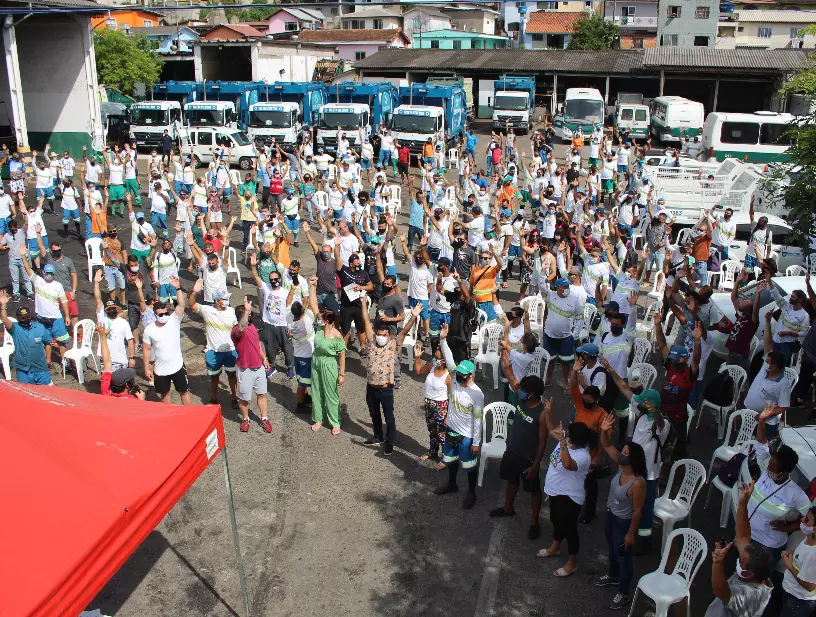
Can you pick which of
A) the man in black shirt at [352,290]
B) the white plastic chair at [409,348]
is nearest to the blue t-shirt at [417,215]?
the man in black shirt at [352,290]

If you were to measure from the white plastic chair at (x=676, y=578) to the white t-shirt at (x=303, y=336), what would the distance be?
15.6 ft

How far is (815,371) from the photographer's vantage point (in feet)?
29.0

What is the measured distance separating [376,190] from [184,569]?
36.3 feet

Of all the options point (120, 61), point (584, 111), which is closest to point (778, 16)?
point (584, 111)

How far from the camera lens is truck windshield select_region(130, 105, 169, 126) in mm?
28609

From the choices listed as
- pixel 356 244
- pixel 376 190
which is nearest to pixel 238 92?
pixel 376 190

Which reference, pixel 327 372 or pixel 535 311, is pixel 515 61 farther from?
pixel 327 372

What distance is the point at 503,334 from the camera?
10.3 metres

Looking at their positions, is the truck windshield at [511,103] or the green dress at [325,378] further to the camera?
the truck windshield at [511,103]

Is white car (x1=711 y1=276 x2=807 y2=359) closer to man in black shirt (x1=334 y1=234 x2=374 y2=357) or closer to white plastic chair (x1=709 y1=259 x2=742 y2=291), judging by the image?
white plastic chair (x1=709 y1=259 x2=742 y2=291)

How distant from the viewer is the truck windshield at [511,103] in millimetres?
34688

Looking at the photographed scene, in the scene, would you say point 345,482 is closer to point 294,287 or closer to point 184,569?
point 184,569

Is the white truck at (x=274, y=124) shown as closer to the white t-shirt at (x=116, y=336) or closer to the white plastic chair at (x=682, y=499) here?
the white t-shirt at (x=116, y=336)

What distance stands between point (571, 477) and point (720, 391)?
320 centimetres
